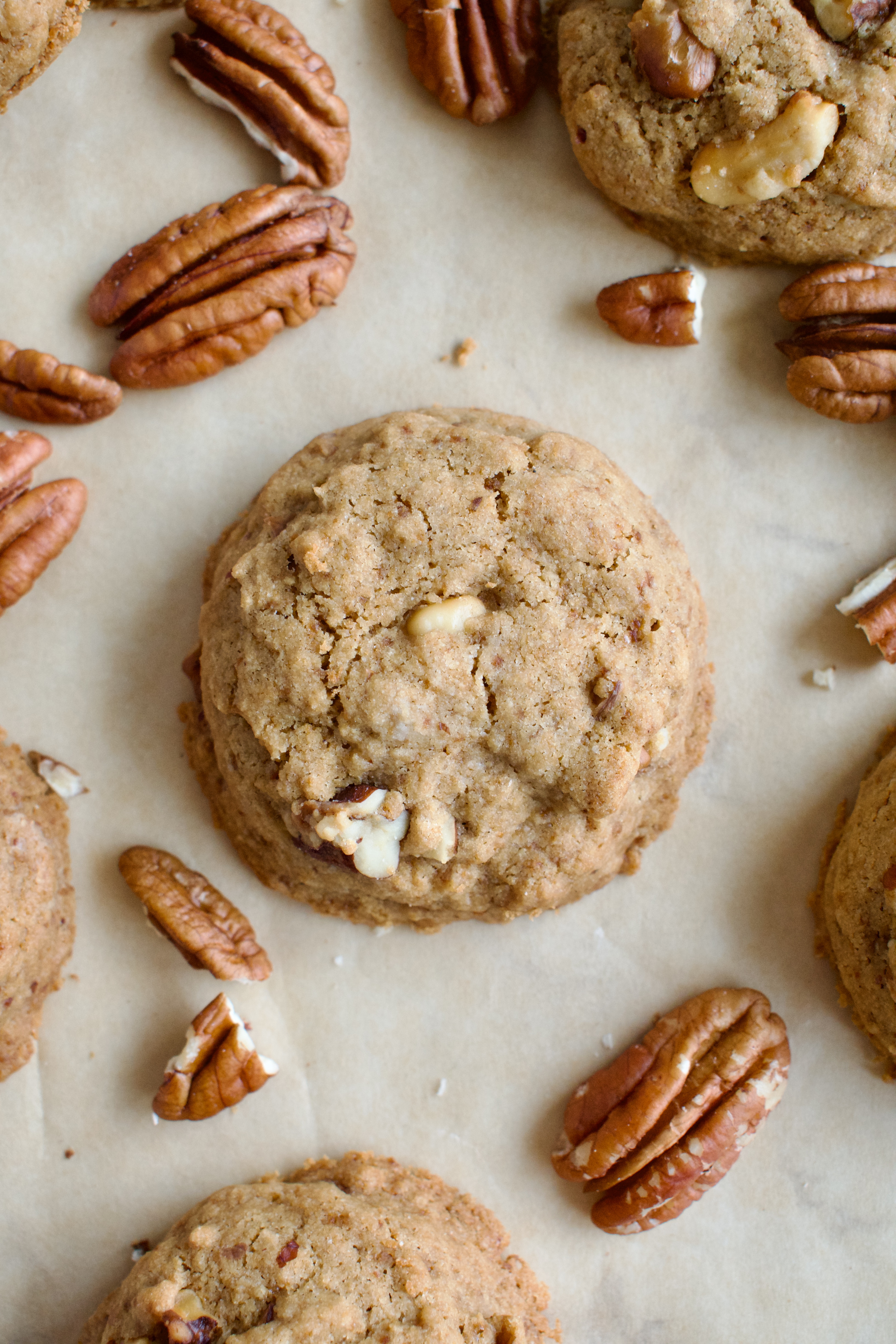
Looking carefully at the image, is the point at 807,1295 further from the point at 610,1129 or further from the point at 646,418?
the point at 646,418

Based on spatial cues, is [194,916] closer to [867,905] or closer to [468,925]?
[468,925]

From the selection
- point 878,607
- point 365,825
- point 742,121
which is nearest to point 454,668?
point 365,825

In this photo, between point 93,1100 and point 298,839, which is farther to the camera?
point 93,1100

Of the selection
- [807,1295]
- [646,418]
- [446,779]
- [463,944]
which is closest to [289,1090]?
[463,944]

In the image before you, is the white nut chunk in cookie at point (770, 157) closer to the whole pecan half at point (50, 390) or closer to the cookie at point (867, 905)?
the cookie at point (867, 905)

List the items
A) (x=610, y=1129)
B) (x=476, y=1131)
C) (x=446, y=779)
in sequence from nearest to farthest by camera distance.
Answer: (x=446, y=779) → (x=610, y=1129) → (x=476, y=1131)

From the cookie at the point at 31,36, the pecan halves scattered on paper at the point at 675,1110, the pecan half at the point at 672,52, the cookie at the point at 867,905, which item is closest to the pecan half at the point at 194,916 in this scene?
the pecan halves scattered on paper at the point at 675,1110
